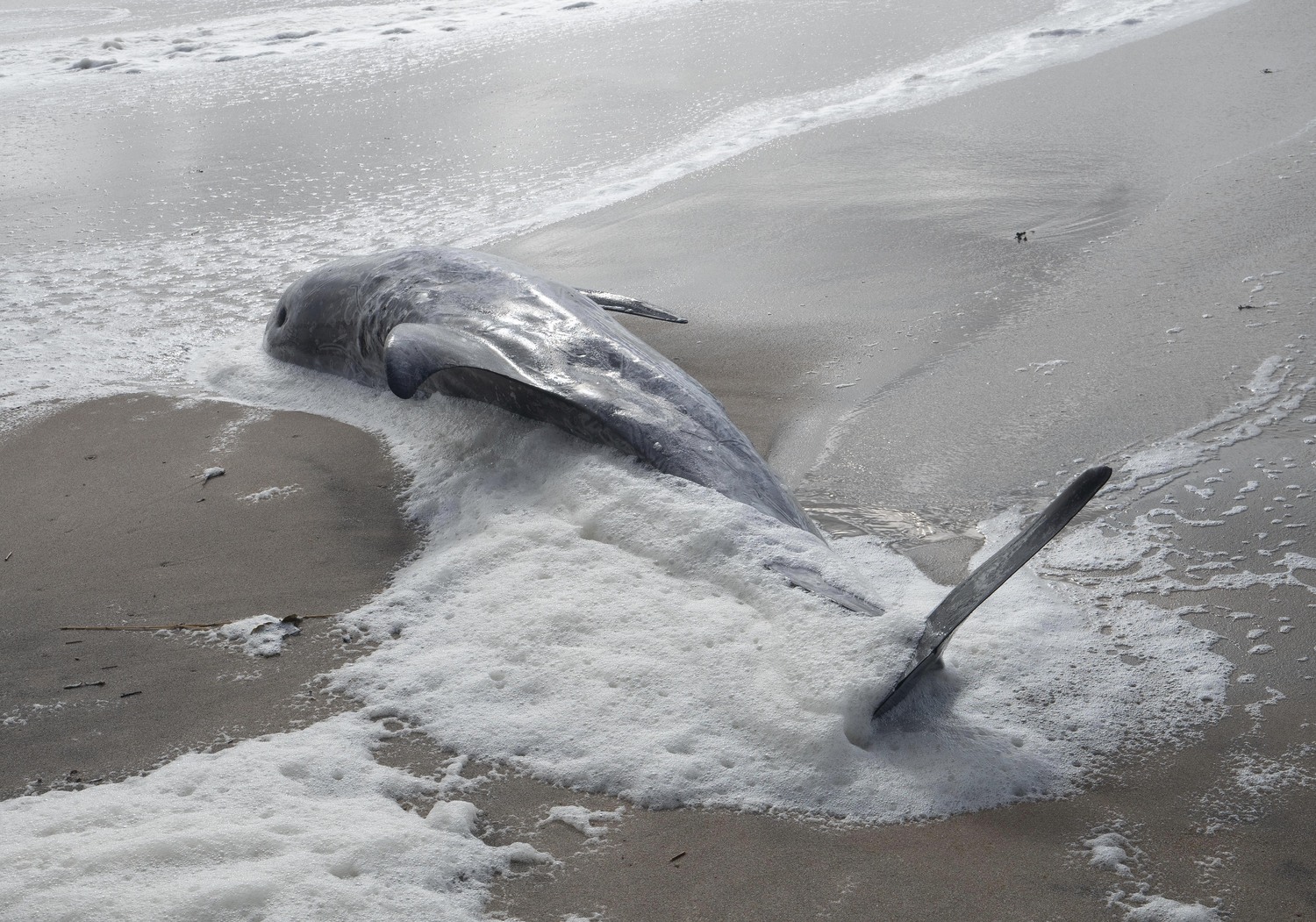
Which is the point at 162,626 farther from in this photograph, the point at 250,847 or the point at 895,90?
the point at 895,90

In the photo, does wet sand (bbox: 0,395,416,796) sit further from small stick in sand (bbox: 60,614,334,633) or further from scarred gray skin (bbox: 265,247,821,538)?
scarred gray skin (bbox: 265,247,821,538)

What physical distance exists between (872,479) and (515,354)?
1452 millimetres

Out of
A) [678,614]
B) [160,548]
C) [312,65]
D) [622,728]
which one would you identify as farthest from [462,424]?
[312,65]

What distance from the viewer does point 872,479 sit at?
4242 millimetres

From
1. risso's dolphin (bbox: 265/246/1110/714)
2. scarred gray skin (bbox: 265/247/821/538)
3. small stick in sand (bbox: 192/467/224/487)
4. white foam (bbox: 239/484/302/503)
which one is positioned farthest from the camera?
small stick in sand (bbox: 192/467/224/487)

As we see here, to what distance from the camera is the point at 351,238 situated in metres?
7.21

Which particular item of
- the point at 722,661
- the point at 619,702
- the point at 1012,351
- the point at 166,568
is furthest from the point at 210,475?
the point at 1012,351

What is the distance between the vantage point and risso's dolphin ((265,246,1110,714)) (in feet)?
12.1

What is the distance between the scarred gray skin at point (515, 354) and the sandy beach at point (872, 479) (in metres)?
0.21

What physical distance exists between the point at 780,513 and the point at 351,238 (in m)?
4.50

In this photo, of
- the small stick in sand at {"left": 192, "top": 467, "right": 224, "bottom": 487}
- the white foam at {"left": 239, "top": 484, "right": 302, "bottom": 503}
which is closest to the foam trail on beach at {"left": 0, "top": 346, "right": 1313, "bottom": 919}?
the white foam at {"left": 239, "top": 484, "right": 302, "bottom": 503}

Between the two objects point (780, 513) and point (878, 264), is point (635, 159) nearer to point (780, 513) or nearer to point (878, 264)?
point (878, 264)

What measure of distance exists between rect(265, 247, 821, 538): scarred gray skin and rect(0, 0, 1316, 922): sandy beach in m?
0.21

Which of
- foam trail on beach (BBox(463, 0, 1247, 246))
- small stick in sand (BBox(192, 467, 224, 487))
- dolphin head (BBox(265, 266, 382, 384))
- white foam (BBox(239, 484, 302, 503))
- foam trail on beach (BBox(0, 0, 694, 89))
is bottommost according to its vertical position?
white foam (BBox(239, 484, 302, 503))
